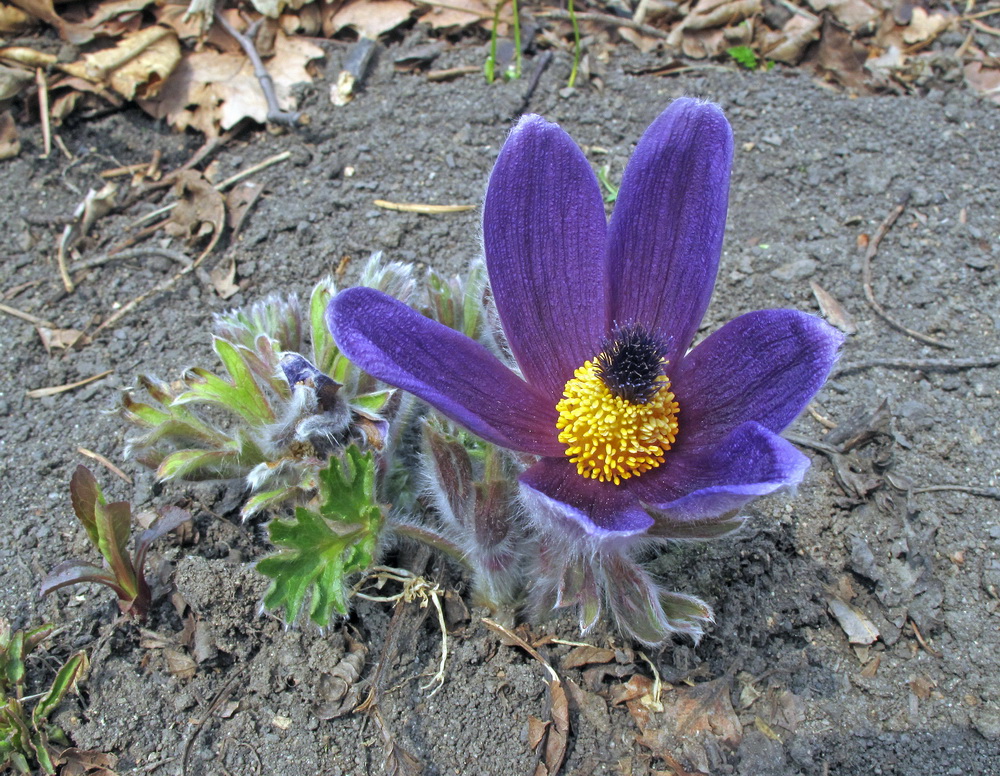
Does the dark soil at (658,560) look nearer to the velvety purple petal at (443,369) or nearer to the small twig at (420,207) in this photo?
the small twig at (420,207)

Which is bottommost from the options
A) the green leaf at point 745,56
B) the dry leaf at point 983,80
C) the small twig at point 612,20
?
the dry leaf at point 983,80

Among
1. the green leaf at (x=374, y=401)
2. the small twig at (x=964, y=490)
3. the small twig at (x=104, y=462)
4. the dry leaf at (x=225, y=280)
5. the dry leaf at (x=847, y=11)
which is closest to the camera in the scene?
the green leaf at (x=374, y=401)

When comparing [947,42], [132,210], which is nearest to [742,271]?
[947,42]

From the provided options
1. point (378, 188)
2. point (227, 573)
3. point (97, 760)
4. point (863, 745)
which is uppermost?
point (378, 188)

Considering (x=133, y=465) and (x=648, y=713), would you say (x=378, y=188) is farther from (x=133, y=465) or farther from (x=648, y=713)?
(x=648, y=713)

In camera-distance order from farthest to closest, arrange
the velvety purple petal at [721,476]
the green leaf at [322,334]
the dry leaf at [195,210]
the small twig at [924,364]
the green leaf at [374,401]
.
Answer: the dry leaf at [195,210]
the small twig at [924,364]
the green leaf at [322,334]
the green leaf at [374,401]
the velvety purple petal at [721,476]

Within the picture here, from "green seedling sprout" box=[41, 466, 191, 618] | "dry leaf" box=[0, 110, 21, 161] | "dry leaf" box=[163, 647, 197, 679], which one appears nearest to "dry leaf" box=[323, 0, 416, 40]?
"dry leaf" box=[0, 110, 21, 161]

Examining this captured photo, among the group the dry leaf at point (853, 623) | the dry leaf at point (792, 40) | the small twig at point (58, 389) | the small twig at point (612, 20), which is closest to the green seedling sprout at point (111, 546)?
the small twig at point (58, 389)
